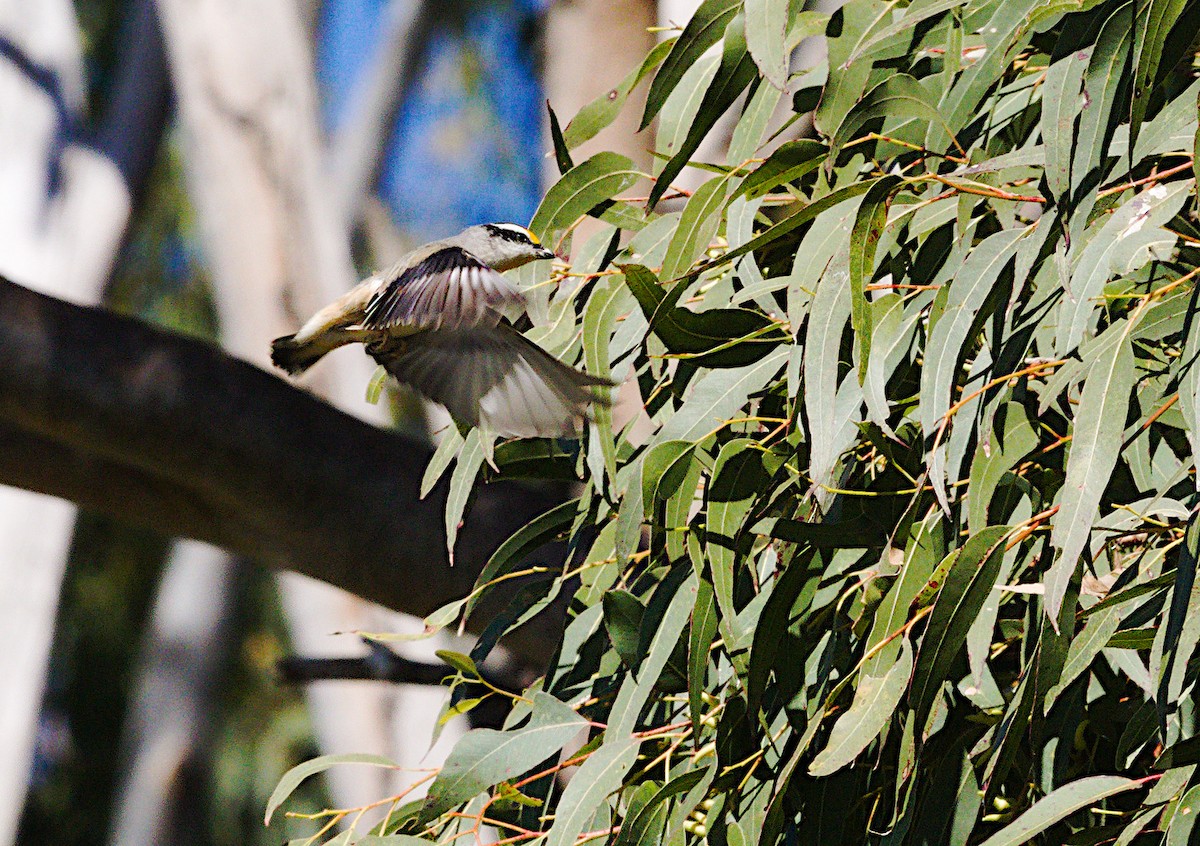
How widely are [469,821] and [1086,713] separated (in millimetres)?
479

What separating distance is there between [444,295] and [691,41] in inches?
12.6

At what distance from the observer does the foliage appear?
2.48 ft

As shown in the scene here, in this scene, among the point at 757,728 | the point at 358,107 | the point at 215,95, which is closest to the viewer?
the point at 757,728

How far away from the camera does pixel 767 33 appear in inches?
34.2

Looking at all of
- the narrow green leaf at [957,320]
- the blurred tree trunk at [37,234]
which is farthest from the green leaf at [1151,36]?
the blurred tree trunk at [37,234]

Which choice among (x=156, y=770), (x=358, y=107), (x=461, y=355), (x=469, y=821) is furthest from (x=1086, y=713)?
(x=358, y=107)

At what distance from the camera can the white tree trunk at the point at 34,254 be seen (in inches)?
150

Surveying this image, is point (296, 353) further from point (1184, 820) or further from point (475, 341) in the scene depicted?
point (1184, 820)

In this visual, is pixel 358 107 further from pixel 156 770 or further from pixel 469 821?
pixel 469 821

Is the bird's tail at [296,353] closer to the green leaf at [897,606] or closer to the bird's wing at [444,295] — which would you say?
the bird's wing at [444,295]

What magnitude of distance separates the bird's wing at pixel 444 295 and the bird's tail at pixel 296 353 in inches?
11.1

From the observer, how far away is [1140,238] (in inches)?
31.6

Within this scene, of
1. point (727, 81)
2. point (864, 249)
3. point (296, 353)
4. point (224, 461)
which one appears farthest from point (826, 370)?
point (224, 461)

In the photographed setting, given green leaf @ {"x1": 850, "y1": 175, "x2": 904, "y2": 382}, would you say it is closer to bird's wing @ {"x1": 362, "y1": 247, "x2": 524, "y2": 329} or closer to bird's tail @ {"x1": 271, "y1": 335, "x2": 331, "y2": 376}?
bird's wing @ {"x1": 362, "y1": 247, "x2": 524, "y2": 329}
